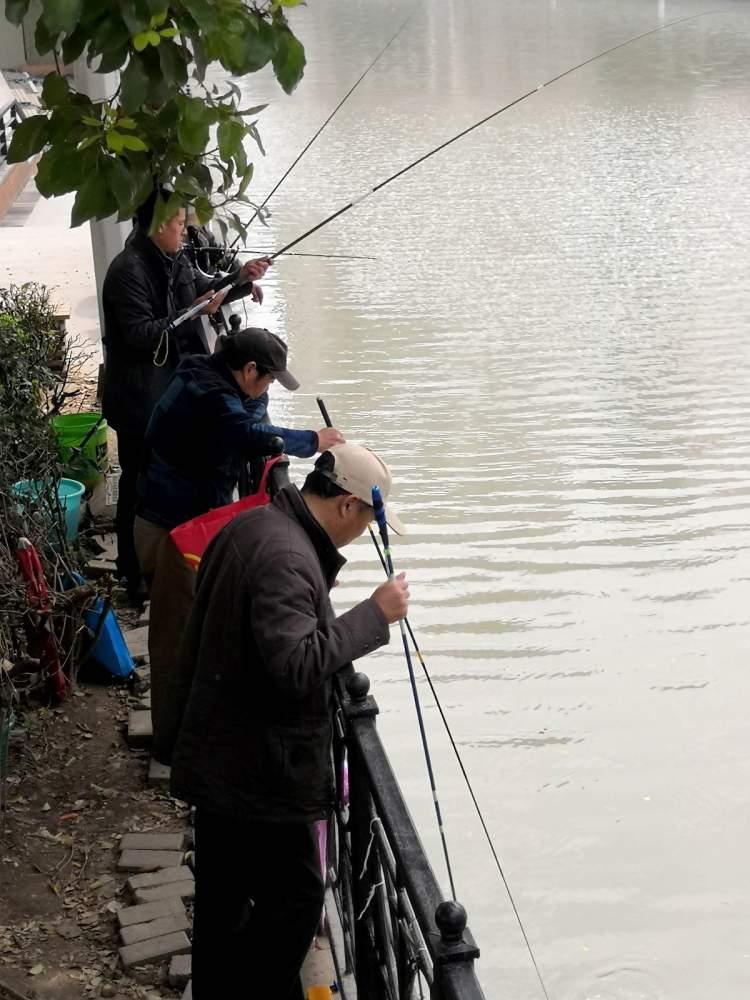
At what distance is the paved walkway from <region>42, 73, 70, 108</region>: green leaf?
19.9 feet

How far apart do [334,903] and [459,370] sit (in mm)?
6613

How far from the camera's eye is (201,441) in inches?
165

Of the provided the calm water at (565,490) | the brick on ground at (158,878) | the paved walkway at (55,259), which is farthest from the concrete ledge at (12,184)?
the brick on ground at (158,878)

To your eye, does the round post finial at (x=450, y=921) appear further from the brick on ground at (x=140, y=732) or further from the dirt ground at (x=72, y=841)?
the brick on ground at (x=140, y=732)

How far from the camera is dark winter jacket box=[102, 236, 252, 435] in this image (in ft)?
17.0

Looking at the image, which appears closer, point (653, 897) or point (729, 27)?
point (653, 897)

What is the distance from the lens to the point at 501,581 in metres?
6.88

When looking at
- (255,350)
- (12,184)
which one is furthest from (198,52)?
(12,184)

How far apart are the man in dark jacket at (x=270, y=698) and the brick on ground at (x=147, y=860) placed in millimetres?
1097

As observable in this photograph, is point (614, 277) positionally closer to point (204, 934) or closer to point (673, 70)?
point (204, 934)

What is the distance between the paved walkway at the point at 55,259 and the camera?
10.3 meters

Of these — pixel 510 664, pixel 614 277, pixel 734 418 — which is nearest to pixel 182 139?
pixel 510 664

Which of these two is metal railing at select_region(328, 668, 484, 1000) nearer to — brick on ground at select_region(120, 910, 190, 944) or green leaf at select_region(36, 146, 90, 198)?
brick on ground at select_region(120, 910, 190, 944)

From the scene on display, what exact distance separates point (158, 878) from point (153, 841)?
0.19m
